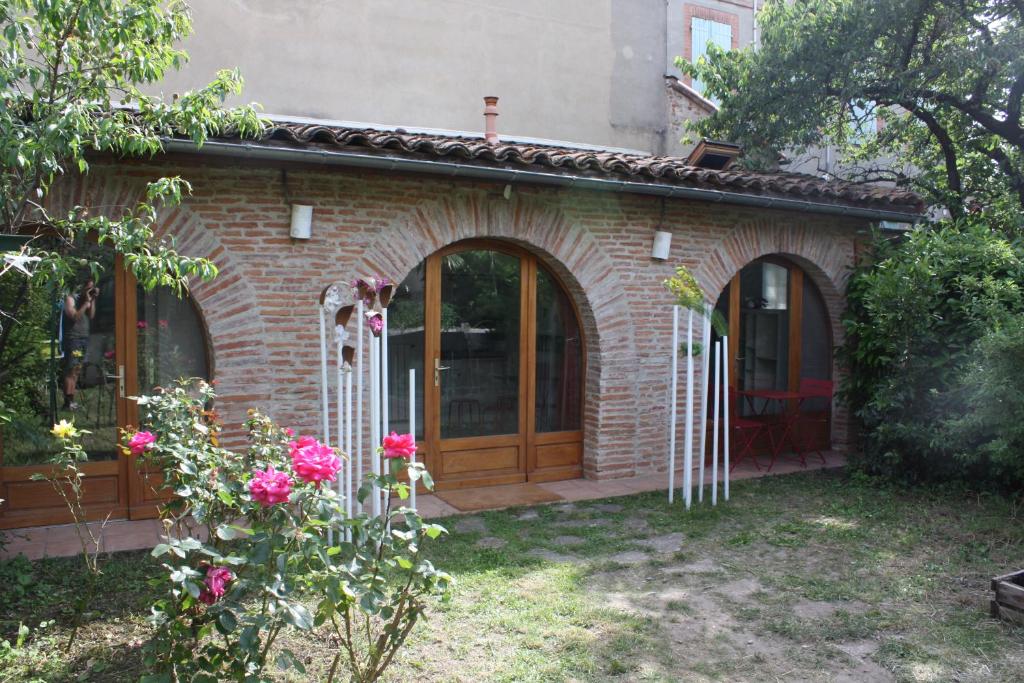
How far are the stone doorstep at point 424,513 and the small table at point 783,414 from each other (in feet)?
0.59

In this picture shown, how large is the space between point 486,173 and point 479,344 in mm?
1680

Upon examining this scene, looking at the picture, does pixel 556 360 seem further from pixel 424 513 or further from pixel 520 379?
pixel 424 513

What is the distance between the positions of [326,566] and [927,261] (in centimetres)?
690

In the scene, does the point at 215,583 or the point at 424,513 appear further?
the point at 424,513

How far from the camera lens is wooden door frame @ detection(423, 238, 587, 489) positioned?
299 inches

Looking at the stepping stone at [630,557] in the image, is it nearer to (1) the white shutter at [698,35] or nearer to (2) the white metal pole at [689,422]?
(2) the white metal pole at [689,422]

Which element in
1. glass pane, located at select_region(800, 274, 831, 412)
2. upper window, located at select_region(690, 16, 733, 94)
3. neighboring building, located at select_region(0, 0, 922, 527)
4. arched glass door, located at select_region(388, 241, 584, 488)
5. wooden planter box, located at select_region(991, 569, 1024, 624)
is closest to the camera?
wooden planter box, located at select_region(991, 569, 1024, 624)

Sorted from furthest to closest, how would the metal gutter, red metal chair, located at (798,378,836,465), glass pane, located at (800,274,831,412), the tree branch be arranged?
the tree branch < glass pane, located at (800,274,831,412) < red metal chair, located at (798,378,836,465) < the metal gutter

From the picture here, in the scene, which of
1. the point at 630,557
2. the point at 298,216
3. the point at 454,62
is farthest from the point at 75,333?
the point at 454,62

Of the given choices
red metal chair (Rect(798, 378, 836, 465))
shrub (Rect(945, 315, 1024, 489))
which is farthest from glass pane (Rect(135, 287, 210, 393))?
shrub (Rect(945, 315, 1024, 489))

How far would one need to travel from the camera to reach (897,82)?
1076 cm

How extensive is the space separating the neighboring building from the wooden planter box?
3823mm

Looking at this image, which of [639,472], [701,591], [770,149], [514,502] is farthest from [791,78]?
[701,591]

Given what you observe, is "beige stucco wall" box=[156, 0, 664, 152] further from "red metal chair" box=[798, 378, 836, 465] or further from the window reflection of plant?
"red metal chair" box=[798, 378, 836, 465]
